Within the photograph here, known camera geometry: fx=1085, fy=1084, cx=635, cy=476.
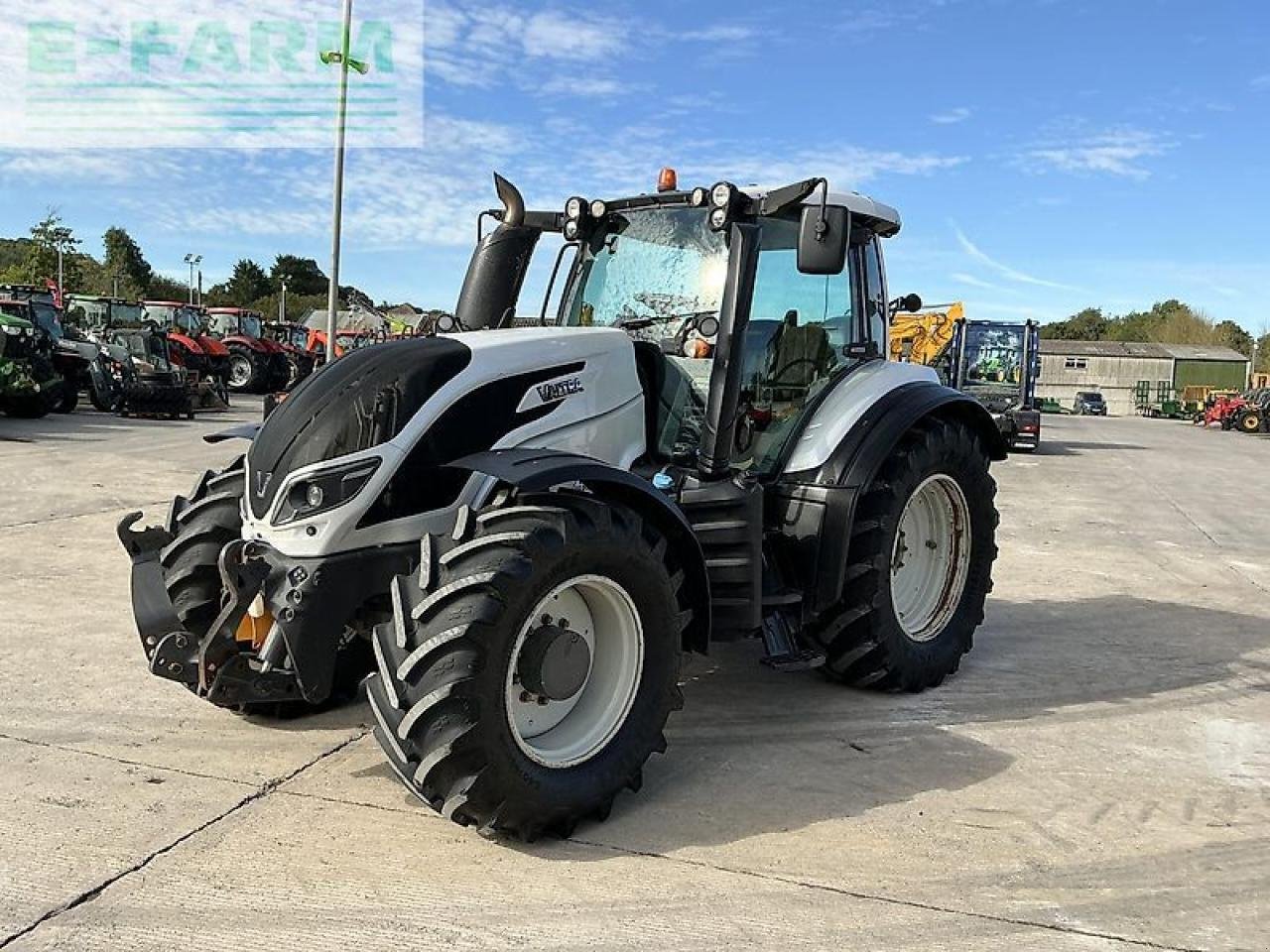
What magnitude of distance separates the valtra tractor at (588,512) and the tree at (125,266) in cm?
5890

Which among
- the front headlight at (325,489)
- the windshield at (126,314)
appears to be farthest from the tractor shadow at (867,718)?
the windshield at (126,314)

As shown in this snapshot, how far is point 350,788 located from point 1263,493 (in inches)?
595

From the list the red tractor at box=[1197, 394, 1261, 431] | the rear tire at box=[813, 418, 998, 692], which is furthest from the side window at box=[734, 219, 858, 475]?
the red tractor at box=[1197, 394, 1261, 431]

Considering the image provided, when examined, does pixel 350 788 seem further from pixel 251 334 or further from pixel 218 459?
pixel 251 334

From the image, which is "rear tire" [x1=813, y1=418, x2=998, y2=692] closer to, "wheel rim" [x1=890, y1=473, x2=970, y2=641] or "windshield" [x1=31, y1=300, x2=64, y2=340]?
"wheel rim" [x1=890, y1=473, x2=970, y2=641]

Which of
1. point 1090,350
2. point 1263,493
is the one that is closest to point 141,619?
point 1263,493

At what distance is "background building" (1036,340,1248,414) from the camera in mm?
73938

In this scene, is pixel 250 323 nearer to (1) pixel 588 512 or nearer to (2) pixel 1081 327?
(1) pixel 588 512

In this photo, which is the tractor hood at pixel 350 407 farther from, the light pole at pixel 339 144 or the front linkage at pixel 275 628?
the light pole at pixel 339 144

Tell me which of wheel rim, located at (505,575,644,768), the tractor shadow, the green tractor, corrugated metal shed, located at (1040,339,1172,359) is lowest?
the tractor shadow

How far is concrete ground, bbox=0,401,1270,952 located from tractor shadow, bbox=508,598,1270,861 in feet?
0.06

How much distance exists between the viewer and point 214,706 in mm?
4441

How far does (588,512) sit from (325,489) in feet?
2.78

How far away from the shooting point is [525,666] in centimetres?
336
